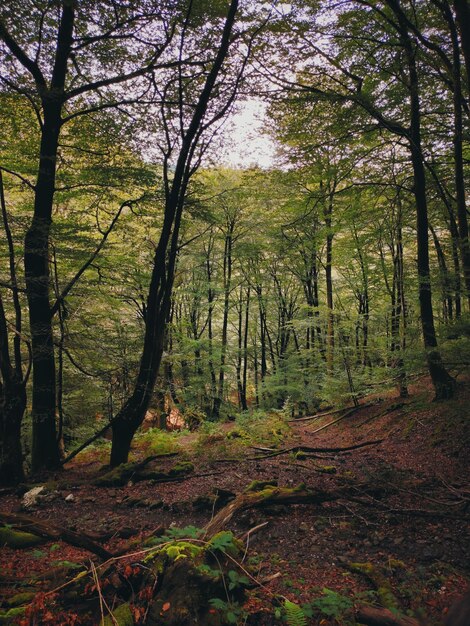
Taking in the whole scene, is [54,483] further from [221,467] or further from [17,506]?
[221,467]

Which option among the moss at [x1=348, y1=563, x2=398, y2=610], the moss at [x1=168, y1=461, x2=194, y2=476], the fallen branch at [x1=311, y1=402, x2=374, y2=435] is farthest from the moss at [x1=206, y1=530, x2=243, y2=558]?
the fallen branch at [x1=311, y1=402, x2=374, y2=435]

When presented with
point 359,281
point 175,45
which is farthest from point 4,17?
point 359,281

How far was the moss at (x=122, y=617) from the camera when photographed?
2.13m

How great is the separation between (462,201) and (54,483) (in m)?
9.65

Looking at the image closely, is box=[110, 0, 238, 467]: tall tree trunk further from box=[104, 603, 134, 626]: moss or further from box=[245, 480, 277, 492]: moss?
box=[104, 603, 134, 626]: moss

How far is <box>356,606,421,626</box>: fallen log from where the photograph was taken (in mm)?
2125

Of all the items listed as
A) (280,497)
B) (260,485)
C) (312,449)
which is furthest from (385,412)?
(280,497)

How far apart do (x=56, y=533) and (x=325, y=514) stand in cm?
325

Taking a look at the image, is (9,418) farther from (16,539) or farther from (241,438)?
(241,438)

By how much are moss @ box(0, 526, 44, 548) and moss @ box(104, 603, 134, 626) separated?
7.29ft

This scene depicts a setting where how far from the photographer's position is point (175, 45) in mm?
7016

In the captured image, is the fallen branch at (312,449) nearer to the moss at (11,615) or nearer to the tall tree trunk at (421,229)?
the tall tree trunk at (421,229)

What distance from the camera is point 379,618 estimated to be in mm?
2195

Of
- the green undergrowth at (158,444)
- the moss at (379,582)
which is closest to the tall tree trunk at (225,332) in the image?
the green undergrowth at (158,444)
